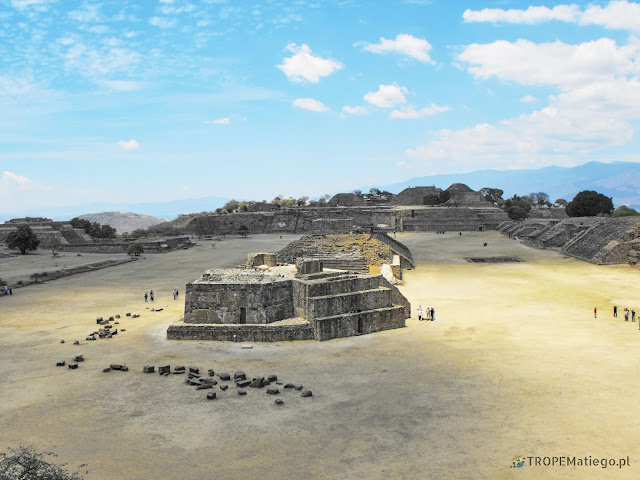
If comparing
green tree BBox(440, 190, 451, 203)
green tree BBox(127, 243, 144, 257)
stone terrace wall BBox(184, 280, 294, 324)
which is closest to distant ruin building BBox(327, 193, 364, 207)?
green tree BBox(440, 190, 451, 203)

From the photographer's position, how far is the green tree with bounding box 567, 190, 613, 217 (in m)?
68.6

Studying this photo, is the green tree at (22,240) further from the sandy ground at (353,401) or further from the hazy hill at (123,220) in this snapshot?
the hazy hill at (123,220)

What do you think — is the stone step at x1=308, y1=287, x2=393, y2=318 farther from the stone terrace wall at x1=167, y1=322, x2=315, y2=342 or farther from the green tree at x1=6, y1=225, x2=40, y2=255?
the green tree at x1=6, y1=225, x2=40, y2=255

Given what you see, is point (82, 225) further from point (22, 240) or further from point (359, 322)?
point (359, 322)

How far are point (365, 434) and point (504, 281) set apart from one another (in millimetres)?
22311

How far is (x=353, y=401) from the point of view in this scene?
40.1 ft

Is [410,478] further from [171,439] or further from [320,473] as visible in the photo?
[171,439]

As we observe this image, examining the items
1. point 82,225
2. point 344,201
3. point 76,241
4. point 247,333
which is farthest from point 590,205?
point 82,225

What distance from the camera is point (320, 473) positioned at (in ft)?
29.7

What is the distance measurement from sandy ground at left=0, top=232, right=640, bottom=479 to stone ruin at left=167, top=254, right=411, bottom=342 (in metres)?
0.60

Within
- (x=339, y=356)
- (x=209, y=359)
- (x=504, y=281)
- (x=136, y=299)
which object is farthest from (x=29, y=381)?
(x=504, y=281)

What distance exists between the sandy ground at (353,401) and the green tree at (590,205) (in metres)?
53.0

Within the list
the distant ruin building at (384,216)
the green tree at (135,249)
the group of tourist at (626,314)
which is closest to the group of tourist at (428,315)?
the group of tourist at (626,314)

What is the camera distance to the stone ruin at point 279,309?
17.6 metres
